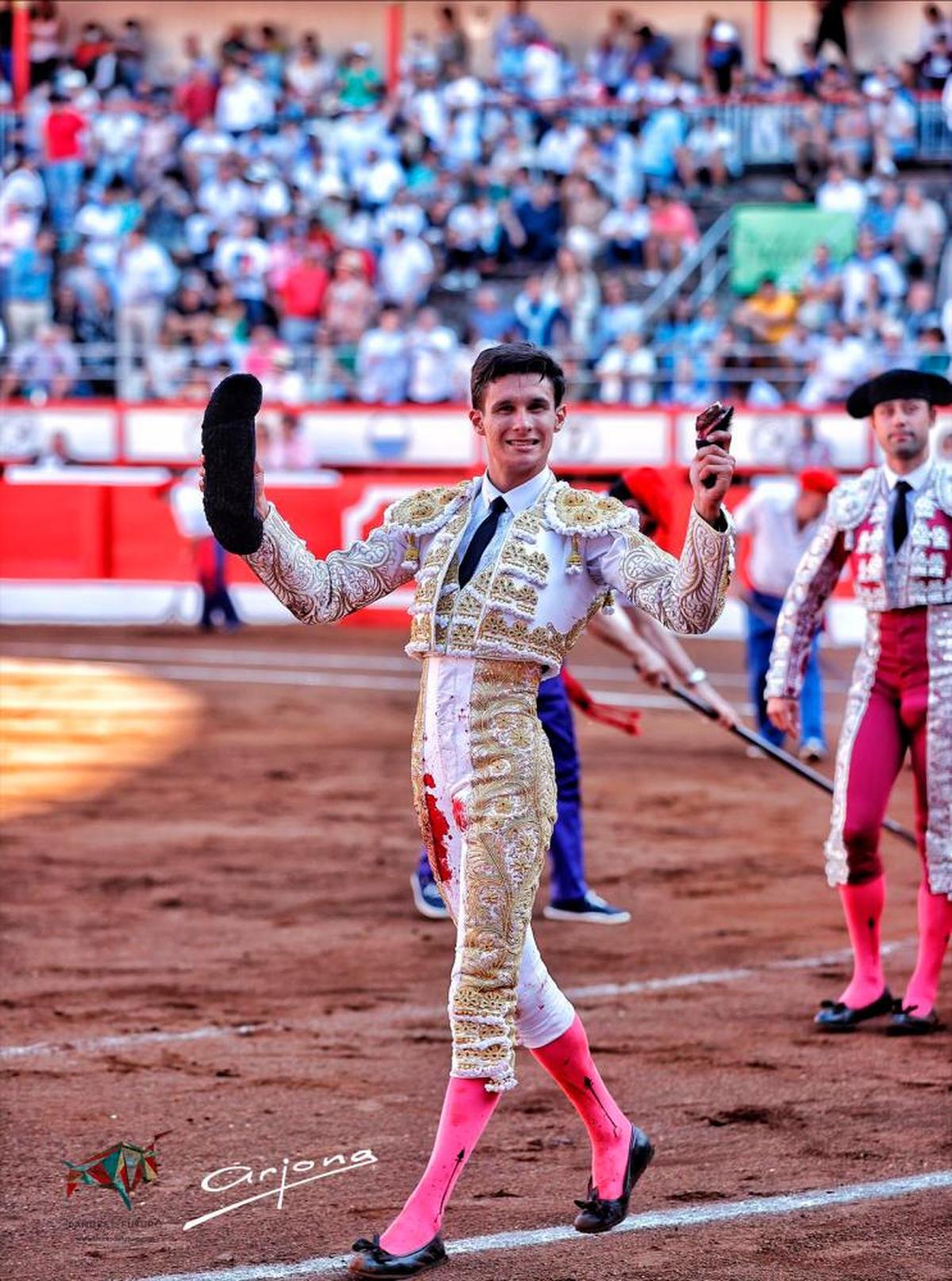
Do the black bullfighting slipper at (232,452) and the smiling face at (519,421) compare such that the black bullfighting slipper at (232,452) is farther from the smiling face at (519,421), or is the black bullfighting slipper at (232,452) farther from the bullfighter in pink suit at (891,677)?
the bullfighter in pink suit at (891,677)

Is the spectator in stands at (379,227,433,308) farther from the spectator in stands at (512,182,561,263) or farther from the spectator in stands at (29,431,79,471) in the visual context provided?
the spectator in stands at (29,431,79,471)

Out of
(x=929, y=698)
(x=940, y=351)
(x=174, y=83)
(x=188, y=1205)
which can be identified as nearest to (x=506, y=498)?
(x=188, y=1205)

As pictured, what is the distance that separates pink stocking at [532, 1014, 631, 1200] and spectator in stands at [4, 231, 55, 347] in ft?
52.1

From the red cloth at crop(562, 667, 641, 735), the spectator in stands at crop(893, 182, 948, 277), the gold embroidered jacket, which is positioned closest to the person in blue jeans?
the red cloth at crop(562, 667, 641, 735)

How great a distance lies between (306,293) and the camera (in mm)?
18641

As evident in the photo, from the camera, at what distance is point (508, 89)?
21016 mm

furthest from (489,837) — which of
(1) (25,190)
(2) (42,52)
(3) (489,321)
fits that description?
(2) (42,52)

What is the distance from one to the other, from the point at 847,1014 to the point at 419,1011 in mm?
1202

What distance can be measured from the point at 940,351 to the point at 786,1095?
11.7 meters

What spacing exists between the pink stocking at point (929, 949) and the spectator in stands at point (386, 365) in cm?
1229

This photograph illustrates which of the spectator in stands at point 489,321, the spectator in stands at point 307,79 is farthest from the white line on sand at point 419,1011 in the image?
the spectator in stands at point 307,79

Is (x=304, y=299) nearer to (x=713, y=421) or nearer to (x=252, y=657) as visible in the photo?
(x=252, y=657)

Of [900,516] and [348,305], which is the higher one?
[348,305]

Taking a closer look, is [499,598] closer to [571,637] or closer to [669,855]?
[571,637]
